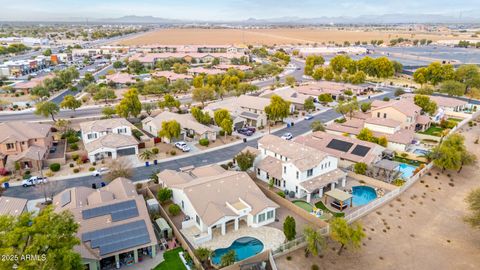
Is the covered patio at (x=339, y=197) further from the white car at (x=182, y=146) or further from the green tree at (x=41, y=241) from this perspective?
the green tree at (x=41, y=241)

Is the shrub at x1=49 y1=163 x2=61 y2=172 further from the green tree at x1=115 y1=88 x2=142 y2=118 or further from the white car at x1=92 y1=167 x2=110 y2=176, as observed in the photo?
the green tree at x1=115 y1=88 x2=142 y2=118

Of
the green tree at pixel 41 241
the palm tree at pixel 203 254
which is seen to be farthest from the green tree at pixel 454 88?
the green tree at pixel 41 241

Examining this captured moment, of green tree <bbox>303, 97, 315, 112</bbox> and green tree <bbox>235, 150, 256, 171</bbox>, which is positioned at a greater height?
green tree <bbox>303, 97, 315, 112</bbox>

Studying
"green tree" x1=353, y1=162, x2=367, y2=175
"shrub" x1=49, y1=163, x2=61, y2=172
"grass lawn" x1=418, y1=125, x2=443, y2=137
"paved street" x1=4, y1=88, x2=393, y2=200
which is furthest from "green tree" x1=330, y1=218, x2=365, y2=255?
"grass lawn" x1=418, y1=125, x2=443, y2=137

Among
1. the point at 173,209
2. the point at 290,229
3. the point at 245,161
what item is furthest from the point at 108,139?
the point at 290,229

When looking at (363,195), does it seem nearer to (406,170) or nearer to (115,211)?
(406,170)
